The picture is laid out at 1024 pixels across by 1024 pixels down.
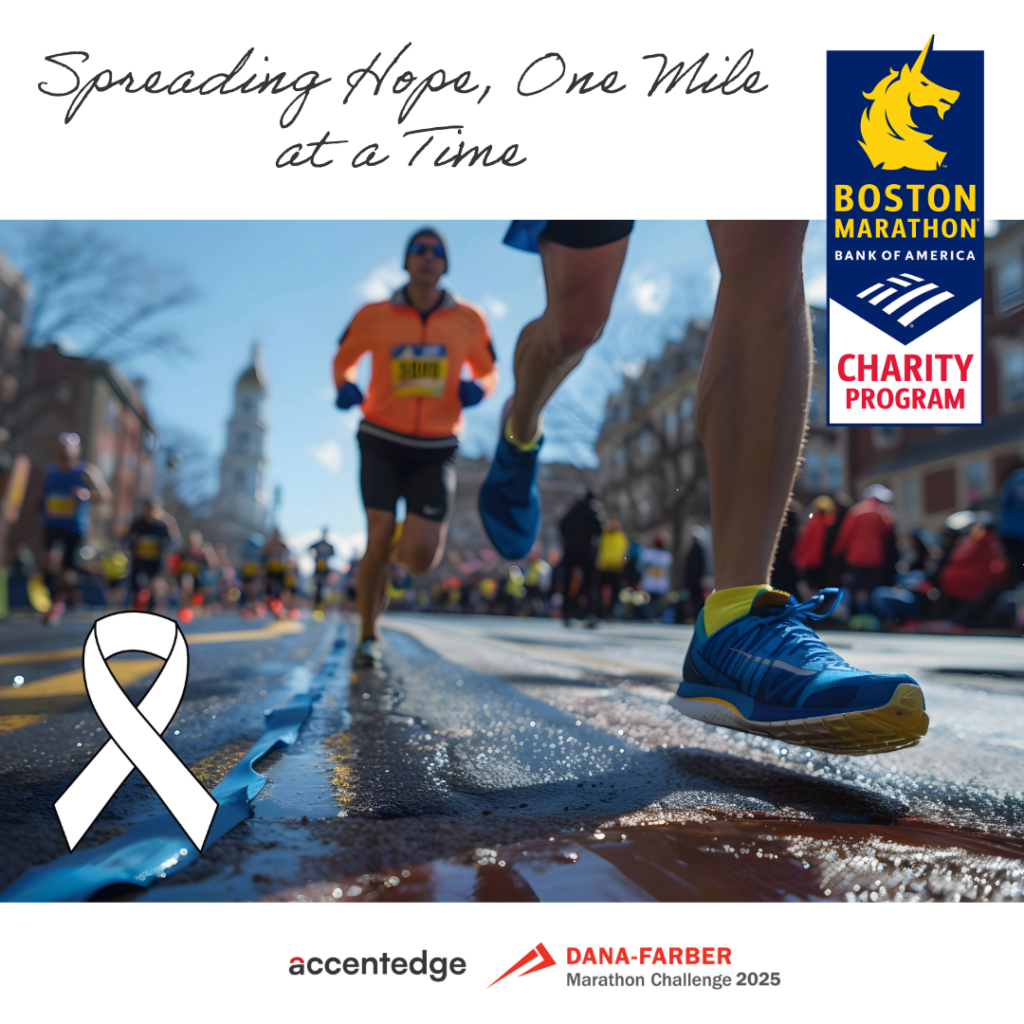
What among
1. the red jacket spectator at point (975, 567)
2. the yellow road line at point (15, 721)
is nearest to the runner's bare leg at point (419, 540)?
the yellow road line at point (15, 721)

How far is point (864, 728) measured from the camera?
1110mm

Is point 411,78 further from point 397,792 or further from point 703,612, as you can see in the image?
point 397,792

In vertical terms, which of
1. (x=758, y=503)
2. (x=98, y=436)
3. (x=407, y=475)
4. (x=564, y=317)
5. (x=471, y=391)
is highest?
(x=98, y=436)

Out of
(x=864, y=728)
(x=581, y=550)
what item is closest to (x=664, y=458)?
(x=581, y=550)

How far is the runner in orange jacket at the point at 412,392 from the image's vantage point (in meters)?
3.73

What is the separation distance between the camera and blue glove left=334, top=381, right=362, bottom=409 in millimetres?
3672

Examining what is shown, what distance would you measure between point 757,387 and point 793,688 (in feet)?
2.02

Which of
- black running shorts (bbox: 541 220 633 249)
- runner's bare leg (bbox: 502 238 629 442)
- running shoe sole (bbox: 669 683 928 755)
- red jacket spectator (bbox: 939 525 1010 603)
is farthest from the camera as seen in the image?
red jacket spectator (bbox: 939 525 1010 603)

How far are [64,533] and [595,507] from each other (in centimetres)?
622

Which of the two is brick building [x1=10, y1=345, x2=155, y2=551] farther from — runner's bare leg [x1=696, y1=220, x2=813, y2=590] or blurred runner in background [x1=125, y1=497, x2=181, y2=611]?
runner's bare leg [x1=696, y1=220, x2=813, y2=590]

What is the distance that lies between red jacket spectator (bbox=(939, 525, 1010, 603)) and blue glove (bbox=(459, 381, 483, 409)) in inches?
276

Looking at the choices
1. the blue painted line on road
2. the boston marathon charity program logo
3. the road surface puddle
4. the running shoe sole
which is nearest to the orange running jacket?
the boston marathon charity program logo

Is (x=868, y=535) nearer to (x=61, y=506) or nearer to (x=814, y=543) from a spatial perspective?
(x=814, y=543)
